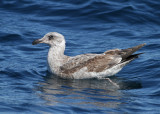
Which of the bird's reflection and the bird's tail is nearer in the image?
the bird's reflection

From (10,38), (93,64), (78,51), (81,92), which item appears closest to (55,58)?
(93,64)

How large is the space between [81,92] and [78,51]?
456 centimetres

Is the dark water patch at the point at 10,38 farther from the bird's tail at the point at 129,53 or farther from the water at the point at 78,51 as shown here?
the bird's tail at the point at 129,53

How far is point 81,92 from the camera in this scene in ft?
33.4

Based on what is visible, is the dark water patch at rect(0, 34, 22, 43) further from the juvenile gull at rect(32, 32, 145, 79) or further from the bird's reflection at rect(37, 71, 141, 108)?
the bird's reflection at rect(37, 71, 141, 108)

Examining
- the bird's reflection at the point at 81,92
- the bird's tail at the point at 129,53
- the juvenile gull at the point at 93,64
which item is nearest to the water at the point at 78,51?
the bird's reflection at the point at 81,92

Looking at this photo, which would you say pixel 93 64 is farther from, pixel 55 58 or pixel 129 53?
pixel 55 58

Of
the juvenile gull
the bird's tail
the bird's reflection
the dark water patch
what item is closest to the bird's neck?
the juvenile gull

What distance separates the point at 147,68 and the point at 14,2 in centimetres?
919

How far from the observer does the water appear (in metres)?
9.24

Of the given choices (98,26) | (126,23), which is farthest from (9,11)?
(126,23)

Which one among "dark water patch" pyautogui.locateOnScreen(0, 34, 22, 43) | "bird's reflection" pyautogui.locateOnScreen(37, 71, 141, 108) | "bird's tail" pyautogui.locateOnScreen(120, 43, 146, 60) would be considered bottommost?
"bird's reflection" pyautogui.locateOnScreen(37, 71, 141, 108)

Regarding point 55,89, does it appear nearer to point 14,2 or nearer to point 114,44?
point 114,44

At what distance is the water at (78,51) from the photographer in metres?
9.24
